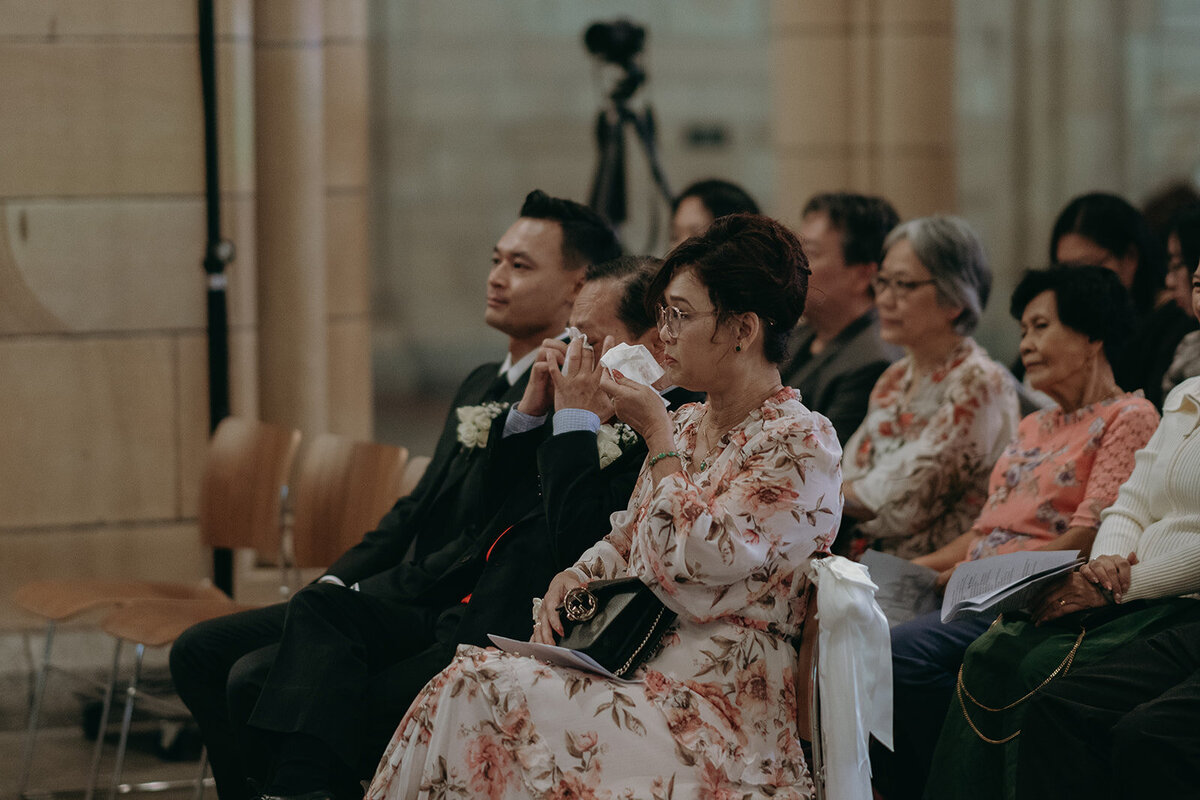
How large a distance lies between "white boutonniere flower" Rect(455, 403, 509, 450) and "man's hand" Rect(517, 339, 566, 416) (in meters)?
0.17

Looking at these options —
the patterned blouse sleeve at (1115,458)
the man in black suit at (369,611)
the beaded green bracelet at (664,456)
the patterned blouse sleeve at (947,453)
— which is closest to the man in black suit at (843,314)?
the patterned blouse sleeve at (947,453)

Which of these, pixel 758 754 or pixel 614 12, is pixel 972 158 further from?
pixel 758 754

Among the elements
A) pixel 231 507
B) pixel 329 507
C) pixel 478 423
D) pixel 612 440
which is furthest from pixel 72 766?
pixel 612 440

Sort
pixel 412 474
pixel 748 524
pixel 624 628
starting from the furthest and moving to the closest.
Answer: pixel 412 474 → pixel 624 628 → pixel 748 524

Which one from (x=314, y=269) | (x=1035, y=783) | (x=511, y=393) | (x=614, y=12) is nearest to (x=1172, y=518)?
(x=1035, y=783)

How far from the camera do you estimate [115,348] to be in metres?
5.13

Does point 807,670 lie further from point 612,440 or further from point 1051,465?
point 1051,465

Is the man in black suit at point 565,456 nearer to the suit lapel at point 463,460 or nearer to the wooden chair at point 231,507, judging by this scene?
the suit lapel at point 463,460

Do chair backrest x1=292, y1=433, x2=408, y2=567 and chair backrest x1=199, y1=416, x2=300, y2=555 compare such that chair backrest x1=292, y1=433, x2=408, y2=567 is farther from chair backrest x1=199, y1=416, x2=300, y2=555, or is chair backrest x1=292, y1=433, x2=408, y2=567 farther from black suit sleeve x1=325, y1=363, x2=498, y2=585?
black suit sleeve x1=325, y1=363, x2=498, y2=585

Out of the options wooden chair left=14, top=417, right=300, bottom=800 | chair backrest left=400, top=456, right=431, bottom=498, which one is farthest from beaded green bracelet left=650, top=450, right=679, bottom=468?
wooden chair left=14, top=417, right=300, bottom=800

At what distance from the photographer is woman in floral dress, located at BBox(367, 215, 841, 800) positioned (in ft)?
7.92

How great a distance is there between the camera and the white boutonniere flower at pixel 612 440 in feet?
9.89

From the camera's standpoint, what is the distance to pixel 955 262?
3.85 meters

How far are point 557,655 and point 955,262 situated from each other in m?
1.91
